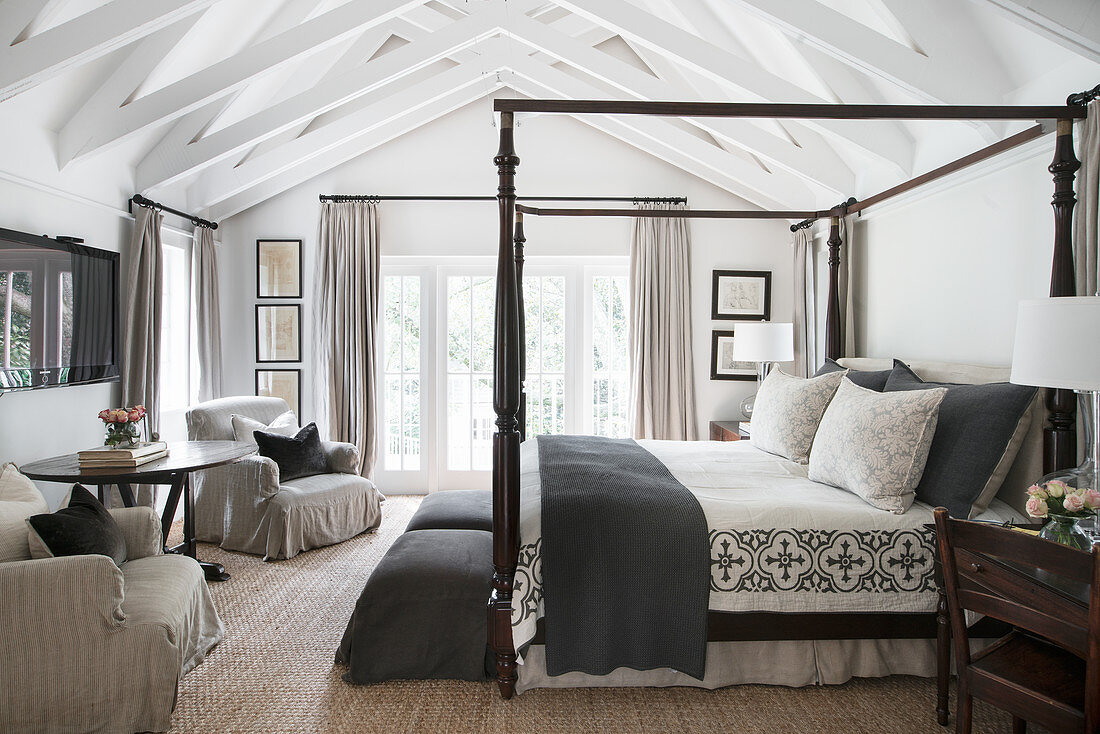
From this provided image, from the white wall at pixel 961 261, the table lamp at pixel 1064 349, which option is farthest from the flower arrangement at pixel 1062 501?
the white wall at pixel 961 261

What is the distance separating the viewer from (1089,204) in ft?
7.43

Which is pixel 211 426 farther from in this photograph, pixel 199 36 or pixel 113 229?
pixel 199 36

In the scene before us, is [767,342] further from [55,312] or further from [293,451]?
[55,312]

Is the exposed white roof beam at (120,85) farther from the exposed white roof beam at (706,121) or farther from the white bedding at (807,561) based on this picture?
the white bedding at (807,561)

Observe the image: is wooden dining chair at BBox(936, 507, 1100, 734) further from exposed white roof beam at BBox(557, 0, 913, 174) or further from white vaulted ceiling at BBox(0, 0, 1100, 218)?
exposed white roof beam at BBox(557, 0, 913, 174)

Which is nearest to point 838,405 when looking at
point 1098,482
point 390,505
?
point 1098,482

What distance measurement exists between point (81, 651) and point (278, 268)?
3655 mm

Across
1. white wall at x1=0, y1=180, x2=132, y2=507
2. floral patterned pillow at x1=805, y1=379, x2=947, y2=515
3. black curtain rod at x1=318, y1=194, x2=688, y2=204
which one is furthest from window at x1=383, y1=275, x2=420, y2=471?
floral patterned pillow at x1=805, y1=379, x2=947, y2=515

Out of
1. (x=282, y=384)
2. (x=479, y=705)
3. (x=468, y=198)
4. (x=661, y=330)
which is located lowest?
(x=479, y=705)

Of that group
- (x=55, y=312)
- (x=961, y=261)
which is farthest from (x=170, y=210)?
(x=961, y=261)

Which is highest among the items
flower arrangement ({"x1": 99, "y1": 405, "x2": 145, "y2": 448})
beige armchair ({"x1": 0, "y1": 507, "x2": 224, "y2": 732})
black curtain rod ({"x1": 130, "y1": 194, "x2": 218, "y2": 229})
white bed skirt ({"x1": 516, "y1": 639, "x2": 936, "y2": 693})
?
black curtain rod ({"x1": 130, "y1": 194, "x2": 218, "y2": 229})

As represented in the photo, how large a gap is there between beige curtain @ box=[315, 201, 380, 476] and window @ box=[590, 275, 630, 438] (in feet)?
5.77

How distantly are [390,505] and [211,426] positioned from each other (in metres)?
1.51

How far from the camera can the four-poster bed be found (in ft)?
7.12
